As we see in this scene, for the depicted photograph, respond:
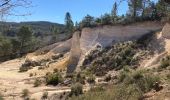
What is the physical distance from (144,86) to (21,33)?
239ft

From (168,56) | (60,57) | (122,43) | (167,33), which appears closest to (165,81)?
(168,56)

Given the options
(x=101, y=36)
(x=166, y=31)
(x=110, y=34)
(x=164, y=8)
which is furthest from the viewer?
(x=101, y=36)

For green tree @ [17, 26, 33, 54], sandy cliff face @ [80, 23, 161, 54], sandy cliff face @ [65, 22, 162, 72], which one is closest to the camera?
sandy cliff face @ [80, 23, 161, 54]

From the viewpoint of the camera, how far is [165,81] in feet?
57.0

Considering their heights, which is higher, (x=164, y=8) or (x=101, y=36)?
(x=164, y=8)

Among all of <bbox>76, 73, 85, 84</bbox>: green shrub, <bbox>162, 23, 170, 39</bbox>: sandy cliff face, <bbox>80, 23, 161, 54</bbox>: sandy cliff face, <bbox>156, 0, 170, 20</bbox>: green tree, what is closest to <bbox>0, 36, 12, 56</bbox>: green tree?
<bbox>80, 23, 161, 54</bbox>: sandy cliff face

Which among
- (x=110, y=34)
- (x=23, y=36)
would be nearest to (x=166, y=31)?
(x=110, y=34)

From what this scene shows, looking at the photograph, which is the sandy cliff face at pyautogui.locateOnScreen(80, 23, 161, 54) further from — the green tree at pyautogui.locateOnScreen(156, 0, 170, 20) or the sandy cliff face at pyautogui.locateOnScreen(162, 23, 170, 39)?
the green tree at pyautogui.locateOnScreen(156, 0, 170, 20)

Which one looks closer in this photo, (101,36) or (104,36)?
(104,36)

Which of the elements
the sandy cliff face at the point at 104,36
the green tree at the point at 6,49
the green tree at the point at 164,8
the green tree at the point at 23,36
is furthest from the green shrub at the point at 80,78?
the green tree at the point at 23,36

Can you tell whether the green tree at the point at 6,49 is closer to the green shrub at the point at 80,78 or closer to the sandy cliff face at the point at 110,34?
the sandy cliff face at the point at 110,34

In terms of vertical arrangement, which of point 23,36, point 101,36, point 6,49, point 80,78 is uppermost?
point 101,36

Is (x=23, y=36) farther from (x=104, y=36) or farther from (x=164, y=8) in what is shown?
(x=164, y=8)

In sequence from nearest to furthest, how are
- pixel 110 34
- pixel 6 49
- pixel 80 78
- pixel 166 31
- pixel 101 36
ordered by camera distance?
pixel 80 78
pixel 166 31
pixel 110 34
pixel 101 36
pixel 6 49
